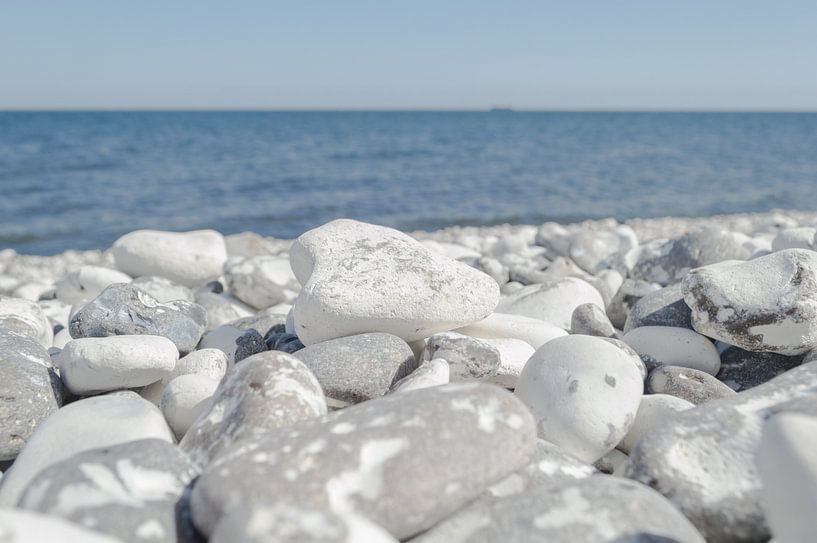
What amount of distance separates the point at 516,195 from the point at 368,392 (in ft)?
44.5

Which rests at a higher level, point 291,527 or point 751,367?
point 291,527

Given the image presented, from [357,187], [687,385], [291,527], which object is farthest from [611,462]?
[357,187]

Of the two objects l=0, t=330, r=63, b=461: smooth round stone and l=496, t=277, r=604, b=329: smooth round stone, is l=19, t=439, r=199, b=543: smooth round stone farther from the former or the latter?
l=496, t=277, r=604, b=329: smooth round stone

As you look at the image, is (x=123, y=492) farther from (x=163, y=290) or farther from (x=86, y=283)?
(x=86, y=283)

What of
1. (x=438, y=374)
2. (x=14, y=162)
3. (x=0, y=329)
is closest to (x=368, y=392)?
(x=438, y=374)

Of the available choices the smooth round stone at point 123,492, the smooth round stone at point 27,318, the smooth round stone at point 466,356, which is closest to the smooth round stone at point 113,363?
the smooth round stone at point 123,492

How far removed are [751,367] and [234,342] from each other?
7.84 feet

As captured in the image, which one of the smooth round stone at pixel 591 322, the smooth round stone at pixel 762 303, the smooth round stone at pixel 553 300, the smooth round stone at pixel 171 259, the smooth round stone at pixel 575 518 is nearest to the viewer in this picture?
the smooth round stone at pixel 575 518

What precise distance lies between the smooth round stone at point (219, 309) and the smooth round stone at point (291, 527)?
10.1 ft

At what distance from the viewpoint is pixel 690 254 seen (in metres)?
5.06

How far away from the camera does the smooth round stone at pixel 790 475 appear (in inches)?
56.1

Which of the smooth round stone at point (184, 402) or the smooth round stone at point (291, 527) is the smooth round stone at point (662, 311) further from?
the smooth round stone at point (291, 527)

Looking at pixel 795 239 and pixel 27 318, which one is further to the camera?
pixel 795 239

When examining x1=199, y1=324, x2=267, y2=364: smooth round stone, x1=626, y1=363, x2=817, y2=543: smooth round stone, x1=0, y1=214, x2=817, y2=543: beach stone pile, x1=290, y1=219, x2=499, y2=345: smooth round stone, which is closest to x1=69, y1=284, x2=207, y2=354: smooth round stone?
x1=0, y1=214, x2=817, y2=543: beach stone pile
